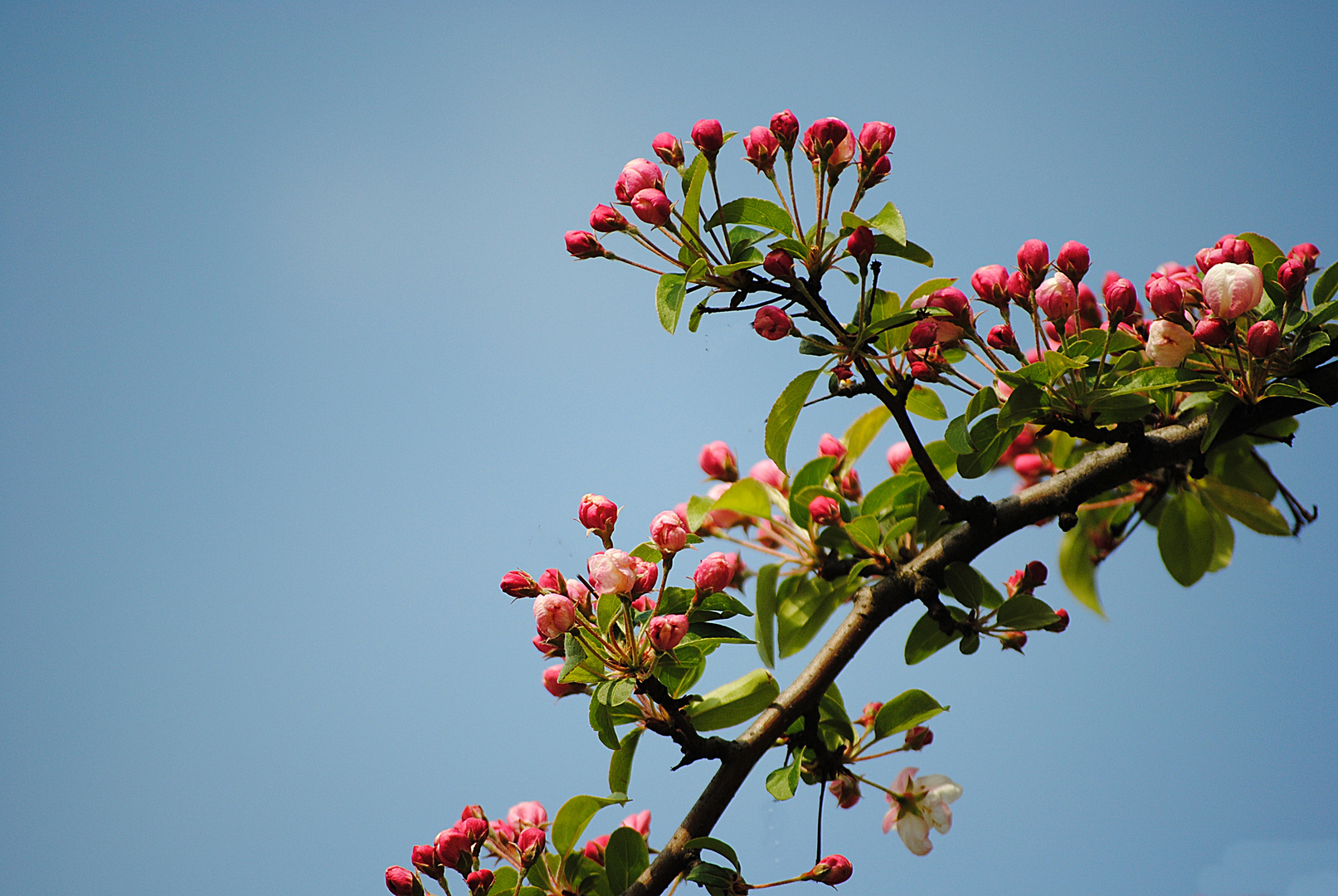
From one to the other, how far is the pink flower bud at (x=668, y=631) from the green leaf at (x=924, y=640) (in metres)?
0.43

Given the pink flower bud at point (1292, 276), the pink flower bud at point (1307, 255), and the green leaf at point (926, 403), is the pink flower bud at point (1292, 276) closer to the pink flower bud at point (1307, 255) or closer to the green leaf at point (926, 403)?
the pink flower bud at point (1307, 255)

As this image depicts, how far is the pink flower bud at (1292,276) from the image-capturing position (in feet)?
3.60

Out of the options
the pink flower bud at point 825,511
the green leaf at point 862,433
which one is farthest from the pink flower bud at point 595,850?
the green leaf at point 862,433

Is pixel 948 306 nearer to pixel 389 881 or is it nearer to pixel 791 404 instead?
pixel 791 404

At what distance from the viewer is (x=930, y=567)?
1220 mm

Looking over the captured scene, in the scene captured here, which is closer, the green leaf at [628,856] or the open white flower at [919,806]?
the green leaf at [628,856]

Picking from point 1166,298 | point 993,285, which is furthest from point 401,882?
point 1166,298

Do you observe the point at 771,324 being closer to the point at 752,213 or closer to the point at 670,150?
the point at 752,213

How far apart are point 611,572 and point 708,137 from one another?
1.65 feet

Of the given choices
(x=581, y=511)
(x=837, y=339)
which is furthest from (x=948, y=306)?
(x=581, y=511)

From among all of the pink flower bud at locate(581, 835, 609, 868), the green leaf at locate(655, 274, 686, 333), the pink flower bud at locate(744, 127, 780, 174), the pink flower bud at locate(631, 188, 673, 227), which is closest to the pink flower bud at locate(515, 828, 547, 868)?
the pink flower bud at locate(581, 835, 609, 868)

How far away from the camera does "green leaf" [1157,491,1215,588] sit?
4.75ft

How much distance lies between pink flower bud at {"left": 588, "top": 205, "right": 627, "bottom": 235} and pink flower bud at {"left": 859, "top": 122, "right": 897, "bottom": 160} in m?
0.29

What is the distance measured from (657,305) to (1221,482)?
1015mm
